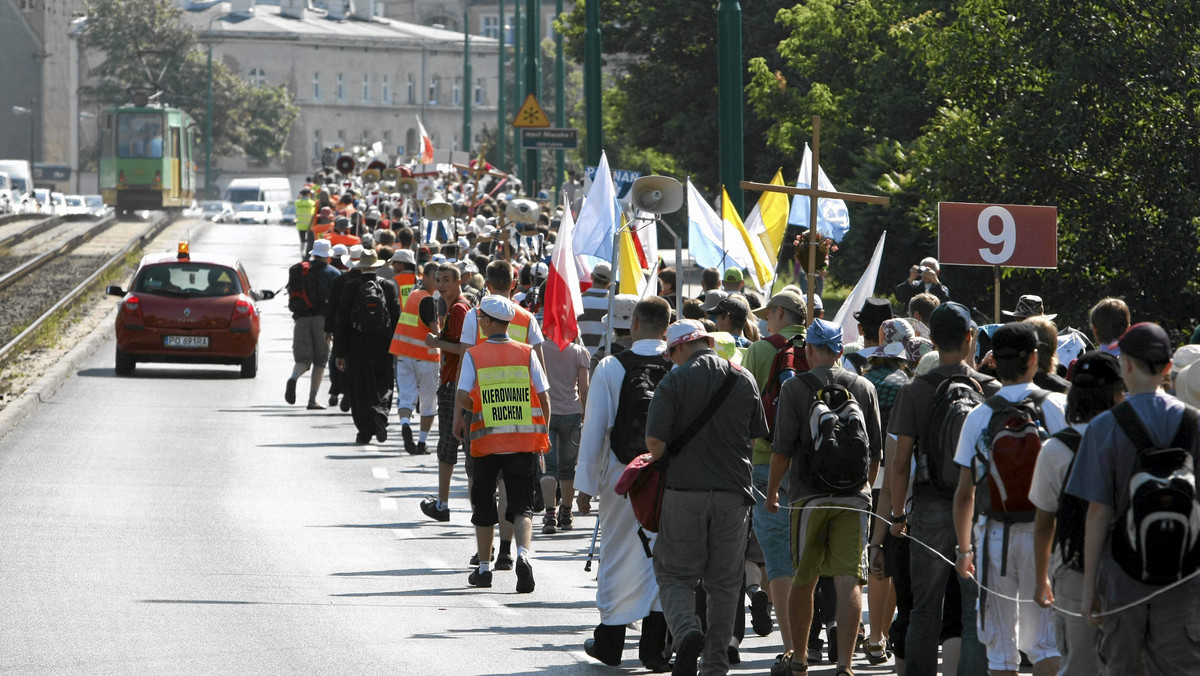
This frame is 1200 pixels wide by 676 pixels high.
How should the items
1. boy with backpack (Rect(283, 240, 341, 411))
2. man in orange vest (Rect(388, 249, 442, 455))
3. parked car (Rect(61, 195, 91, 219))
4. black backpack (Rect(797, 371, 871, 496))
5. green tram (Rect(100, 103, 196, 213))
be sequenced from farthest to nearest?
parked car (Rect(61, 195, 91, 219)), green tram (Rect(100, 103, 196, 213)), boy with backpack (Rect(283, 240, 341, 411)), man in orange vest (Rect(388, 249, 442, 455)), black backpack (Rect(797, 371, 871, 496))

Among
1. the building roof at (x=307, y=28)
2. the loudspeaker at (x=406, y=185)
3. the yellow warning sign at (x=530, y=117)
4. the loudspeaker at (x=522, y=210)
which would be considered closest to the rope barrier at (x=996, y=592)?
the loudspeaker at (x=522, y=210)

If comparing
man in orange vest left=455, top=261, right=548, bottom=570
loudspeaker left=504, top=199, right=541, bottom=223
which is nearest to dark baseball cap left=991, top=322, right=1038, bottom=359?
man in orange vest left=455, top=261, right=548, bottom=570

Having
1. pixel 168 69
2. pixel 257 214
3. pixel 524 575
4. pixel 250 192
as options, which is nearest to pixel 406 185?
pixel 524 575

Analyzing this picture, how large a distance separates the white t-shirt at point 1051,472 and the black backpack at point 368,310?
38.5 ft

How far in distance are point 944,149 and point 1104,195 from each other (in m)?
3.02

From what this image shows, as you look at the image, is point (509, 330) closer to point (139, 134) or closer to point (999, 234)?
point (999, 234)

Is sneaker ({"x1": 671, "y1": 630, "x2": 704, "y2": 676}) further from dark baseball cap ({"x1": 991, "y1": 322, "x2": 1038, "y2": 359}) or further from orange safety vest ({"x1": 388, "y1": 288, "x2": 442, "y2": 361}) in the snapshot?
orange safety vest ({"x1": 388, "y1": 288, "x2": 442, "y2": 361})

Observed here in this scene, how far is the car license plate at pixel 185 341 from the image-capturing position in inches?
936

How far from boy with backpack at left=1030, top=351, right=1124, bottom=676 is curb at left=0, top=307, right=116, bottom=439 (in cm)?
1341

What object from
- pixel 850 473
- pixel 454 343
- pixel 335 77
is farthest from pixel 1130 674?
pixel 335 77

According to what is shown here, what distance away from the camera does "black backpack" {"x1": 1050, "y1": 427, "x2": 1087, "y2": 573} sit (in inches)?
247

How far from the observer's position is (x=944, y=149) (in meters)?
25.9

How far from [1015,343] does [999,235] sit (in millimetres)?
6173

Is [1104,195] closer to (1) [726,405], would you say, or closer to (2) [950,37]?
(2) [950,37]
